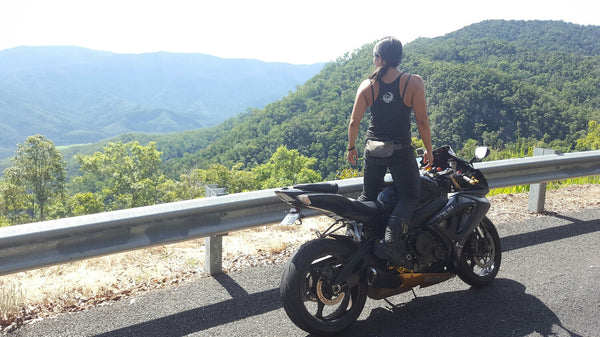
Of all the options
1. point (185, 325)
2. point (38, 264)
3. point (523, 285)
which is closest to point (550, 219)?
point (523, 285)

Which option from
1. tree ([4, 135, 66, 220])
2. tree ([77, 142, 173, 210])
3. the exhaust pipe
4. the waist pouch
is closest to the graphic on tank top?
the waist pouch

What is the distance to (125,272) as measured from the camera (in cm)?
444

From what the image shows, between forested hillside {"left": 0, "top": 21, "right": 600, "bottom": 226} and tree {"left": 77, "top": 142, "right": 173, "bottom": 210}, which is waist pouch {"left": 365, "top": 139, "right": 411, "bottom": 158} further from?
tree {"left": 77, "top": 142, "right": 173, "bottom": 210}

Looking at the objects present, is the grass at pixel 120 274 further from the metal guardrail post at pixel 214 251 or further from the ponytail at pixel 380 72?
the ponytail at pixel 380 72

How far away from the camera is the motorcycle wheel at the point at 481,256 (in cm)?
398

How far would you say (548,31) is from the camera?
183625mm

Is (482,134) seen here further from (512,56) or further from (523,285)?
(523,285)

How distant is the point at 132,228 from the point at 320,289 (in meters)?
1.54

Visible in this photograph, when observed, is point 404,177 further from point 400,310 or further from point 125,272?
point 125,272

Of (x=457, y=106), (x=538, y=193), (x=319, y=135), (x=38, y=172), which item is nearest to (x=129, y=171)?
(x=38, y=172)

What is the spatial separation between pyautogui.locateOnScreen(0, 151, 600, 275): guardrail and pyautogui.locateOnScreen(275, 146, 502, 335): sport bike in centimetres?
83

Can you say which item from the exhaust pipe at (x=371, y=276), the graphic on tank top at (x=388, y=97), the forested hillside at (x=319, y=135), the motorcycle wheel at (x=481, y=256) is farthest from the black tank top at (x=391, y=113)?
the forested hillside at (x=319, y=135)

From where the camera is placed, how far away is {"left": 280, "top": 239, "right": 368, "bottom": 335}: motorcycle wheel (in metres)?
3.10

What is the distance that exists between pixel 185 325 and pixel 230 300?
0.51m
